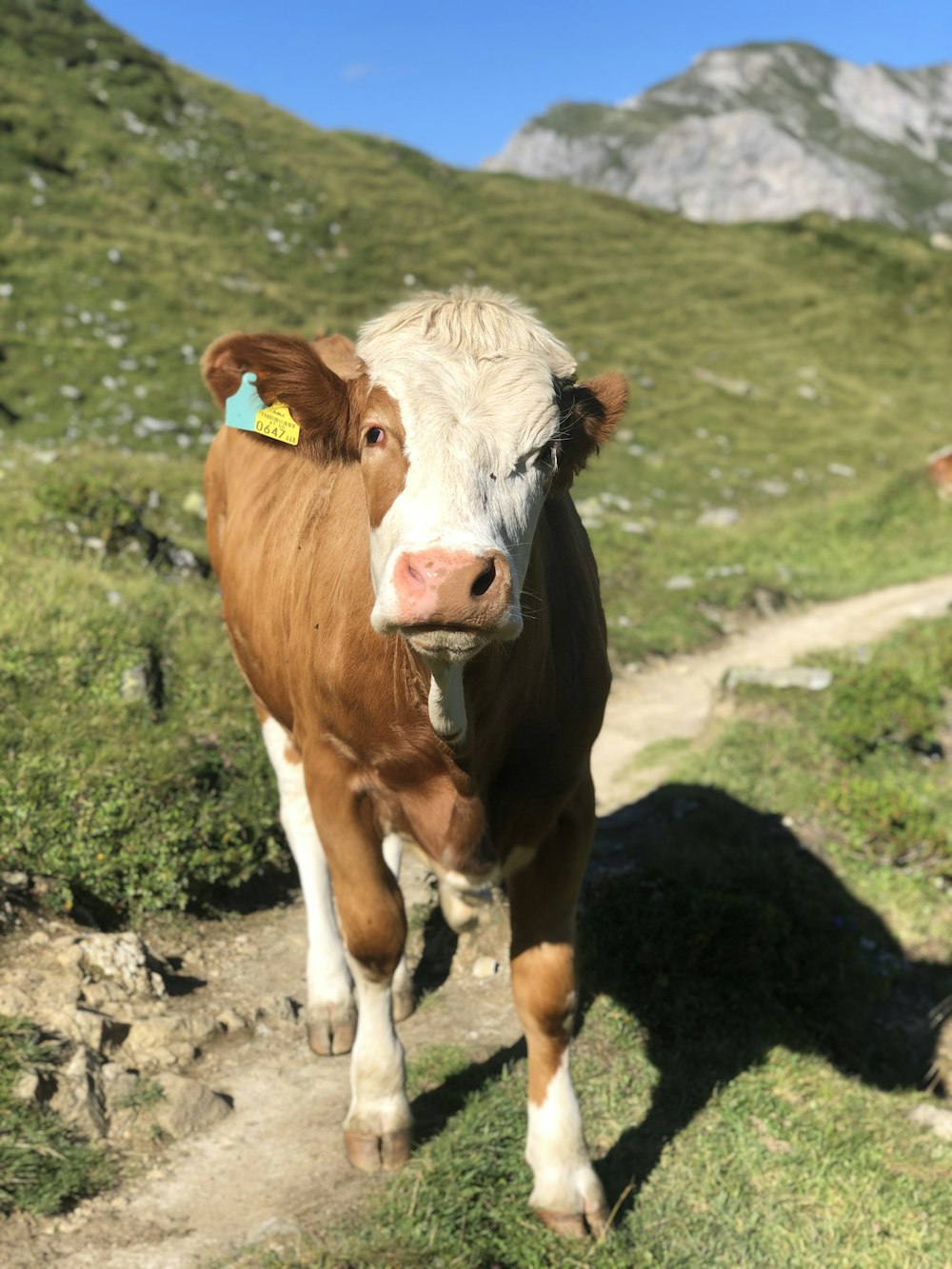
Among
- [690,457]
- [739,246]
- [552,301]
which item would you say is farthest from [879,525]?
[739,246]

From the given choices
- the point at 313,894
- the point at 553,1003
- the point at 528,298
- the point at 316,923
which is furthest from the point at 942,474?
the point at 553,1003

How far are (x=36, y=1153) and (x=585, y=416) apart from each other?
131 inches

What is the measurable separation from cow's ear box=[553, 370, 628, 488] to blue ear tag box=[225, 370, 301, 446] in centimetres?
88

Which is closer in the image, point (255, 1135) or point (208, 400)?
point (255, 1135)

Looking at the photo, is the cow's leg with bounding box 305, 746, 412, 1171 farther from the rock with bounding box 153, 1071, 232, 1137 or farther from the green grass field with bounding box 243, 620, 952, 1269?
the rock with bounding box 153, 1071, 232, 1137

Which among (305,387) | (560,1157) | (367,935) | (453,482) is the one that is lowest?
(560,1157)

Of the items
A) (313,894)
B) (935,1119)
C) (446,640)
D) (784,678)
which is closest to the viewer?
(446,640)

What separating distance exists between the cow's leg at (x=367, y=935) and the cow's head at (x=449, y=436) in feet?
2.92

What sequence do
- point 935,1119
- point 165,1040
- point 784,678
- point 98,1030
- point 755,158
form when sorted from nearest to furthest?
1. point 98,1030
2. point 165,1040
3. point 935,1119
4. point 784,678
5. point 755,158

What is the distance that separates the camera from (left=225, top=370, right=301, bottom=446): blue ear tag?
3.73 meters

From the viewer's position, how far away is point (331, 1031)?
17.1 ft

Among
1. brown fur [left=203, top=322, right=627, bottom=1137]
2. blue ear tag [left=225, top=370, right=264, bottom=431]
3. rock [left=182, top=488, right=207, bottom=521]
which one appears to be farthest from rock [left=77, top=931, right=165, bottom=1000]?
rock [left=182, top=488, right=207, bottom=521]

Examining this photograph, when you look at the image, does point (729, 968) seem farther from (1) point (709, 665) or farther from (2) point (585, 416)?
(1) point (709, 665)

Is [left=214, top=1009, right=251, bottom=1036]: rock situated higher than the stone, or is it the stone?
the stone
